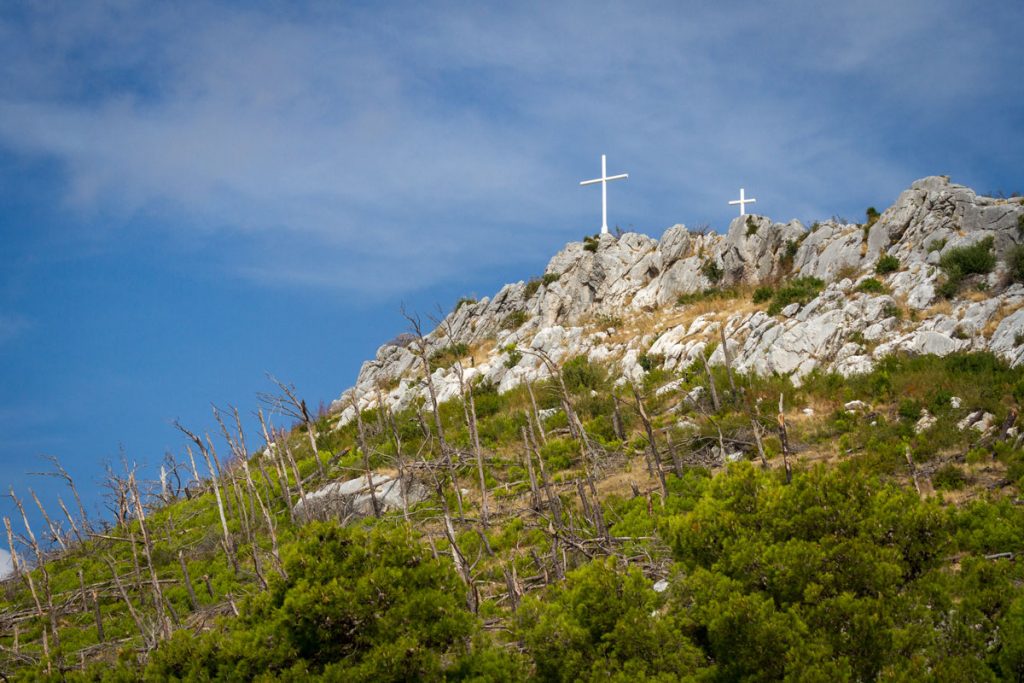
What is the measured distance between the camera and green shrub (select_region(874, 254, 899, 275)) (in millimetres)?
29797

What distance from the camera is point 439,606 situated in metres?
8.51

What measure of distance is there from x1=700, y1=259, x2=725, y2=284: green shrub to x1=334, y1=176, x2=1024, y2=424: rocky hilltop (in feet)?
0.26

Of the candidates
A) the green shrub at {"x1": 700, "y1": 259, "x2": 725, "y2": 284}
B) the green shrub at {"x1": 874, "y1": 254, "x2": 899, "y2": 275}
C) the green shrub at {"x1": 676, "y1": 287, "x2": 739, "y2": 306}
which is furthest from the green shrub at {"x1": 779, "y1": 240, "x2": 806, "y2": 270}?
the green shrub at {"x1": 874, "y1": 254, "x2": 899, "y2": 275}

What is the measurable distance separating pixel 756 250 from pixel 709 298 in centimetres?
449

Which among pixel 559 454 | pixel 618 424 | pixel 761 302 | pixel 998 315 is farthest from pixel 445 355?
pixel 998 315

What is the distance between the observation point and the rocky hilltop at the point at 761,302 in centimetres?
2512

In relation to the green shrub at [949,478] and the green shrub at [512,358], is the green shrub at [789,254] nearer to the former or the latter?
the green shrub at [512,358]

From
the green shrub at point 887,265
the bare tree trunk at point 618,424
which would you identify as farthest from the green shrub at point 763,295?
the bare tree trunk at point 618,424

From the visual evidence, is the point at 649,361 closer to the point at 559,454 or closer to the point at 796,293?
the point at 796,293

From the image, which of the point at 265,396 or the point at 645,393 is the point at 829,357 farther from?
the point at 265,396

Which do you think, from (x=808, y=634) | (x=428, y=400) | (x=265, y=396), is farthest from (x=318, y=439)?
(x=808, y=634)

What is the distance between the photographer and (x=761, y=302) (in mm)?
33375

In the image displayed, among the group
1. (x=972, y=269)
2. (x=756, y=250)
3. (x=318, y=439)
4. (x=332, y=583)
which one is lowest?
(x=332, y=583)

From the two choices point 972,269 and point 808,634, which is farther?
point 972,269
